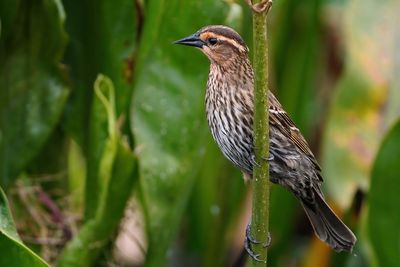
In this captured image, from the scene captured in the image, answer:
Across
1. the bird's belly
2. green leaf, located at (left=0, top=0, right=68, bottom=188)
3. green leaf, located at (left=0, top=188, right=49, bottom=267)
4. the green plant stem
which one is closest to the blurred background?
green leaf, located at (left=0, top=0, right=68, bottom=188)

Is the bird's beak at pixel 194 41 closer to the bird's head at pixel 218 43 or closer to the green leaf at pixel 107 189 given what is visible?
the bird's head at pixel 218 43

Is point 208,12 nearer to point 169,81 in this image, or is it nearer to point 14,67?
point 169,81

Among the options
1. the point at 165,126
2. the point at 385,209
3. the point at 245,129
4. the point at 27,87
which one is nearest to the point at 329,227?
the point at 385,209

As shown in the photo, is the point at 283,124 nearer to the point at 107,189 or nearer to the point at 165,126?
the point at 165,126

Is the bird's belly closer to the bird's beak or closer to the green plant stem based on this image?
the bird's beak

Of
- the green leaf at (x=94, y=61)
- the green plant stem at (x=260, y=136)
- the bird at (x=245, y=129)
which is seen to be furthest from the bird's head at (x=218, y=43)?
the green plant stem at (x=260, y=136)

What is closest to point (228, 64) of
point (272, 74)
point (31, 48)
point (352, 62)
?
point (31, 48)
